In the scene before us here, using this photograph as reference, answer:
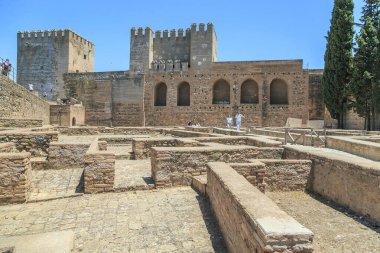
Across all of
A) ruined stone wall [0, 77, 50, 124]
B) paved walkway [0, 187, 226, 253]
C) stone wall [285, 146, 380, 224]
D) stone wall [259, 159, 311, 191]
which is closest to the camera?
paved walkway [0, 187, 226, 253]

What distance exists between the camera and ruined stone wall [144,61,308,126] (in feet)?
92.3

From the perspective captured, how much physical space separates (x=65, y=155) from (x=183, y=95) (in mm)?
23214

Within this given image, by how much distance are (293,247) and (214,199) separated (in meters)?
2.70

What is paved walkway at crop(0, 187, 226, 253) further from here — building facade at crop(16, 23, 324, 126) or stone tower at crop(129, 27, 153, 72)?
stone tower at crop(129, 27, 153, 72)

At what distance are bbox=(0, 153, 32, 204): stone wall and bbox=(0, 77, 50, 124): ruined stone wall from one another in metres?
10.4

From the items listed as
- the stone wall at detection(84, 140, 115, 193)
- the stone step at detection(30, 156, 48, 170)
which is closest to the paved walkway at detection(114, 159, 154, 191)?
the stone wall at detection(84, 140, 115, 193)

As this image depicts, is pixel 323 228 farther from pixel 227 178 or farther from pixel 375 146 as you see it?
pixel 375 146

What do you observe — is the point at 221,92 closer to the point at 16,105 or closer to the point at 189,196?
the point at 16,105

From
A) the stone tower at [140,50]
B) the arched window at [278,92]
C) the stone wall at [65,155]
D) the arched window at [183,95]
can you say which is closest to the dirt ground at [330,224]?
the stone wall at [65,155]

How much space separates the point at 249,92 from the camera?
30.8m

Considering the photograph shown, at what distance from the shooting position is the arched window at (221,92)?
31.0 m

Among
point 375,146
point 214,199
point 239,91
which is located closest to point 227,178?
point 214,199

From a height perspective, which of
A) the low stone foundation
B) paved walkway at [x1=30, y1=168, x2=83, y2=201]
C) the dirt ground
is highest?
the low stone foundation

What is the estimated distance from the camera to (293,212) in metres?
6.13
